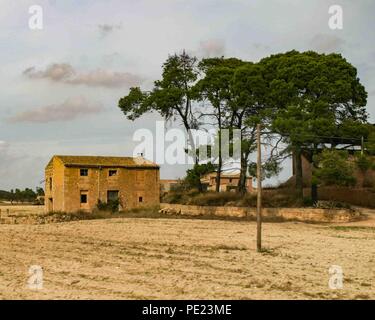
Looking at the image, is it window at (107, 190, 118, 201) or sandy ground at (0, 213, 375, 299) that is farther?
window at (107, 190, 118, 201)

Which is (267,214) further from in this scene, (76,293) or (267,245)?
(76,293)

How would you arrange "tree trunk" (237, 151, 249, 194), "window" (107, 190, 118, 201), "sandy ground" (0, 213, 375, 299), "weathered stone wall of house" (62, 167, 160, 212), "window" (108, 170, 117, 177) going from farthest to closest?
"window" (108, 170, 117, 177)
"window" (107, 190, 118, 201)
"weathered stone wall of house" (62, 167, 160, 212)
"tree trunk" (237, 151, 249, 194)
"sandy ground" (0, 213, 375, 299)

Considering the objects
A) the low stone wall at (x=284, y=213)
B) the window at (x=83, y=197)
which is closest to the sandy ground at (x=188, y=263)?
the low stone wall at (x=284, y=213)

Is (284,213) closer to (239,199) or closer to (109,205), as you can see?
(239,199)

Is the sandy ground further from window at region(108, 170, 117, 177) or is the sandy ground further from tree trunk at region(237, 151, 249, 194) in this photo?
window at region(108, 170, 117, 177)

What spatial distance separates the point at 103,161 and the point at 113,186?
2633 mm

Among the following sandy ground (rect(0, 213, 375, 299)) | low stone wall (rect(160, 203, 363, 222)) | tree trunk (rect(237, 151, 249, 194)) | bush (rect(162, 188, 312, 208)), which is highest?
tree trunk (rect(237, 151, 249, 194))

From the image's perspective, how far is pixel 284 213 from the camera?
34.5 meters

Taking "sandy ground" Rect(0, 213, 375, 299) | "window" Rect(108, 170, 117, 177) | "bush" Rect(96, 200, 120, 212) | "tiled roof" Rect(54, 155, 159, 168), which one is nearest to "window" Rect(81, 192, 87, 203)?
"bush" Rect(96, 200, 120, 212)

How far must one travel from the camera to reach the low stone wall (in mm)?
31930

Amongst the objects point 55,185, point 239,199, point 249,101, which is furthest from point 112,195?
point 249,101

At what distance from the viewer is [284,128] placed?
31.1 m

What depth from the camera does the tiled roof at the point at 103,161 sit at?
4738 centimetres
